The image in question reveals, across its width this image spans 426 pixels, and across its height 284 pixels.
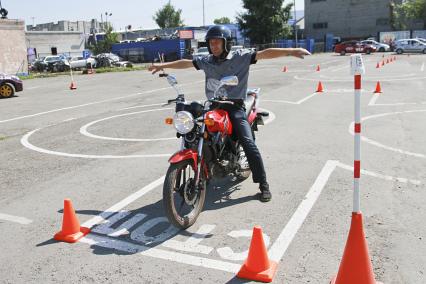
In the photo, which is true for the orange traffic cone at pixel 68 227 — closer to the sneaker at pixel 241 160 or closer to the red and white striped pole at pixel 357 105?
the sneaker at pixel 241 160

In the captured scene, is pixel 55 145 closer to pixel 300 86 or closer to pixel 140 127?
pixel 140 127

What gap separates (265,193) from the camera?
214 inches

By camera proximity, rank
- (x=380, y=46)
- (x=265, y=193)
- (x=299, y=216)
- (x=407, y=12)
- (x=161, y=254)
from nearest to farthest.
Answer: (x=161, y=254) → (x=299, y=216) → (x=265, y=193) → (x=380, y=46) → (x=407, y=12)

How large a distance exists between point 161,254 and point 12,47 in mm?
36699

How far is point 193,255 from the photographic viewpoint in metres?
4.10

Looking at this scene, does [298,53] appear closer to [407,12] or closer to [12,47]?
[12,47]

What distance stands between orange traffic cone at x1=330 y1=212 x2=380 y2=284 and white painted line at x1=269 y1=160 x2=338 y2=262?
0.72 metres

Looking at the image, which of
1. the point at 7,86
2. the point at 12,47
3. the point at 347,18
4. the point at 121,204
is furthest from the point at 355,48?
the point at 121,204

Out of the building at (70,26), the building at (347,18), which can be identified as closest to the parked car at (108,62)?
the building at (347,18)

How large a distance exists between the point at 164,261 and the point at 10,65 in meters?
36.5

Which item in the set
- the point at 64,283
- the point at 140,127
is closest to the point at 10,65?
the point at 140,127

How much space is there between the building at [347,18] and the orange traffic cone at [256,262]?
261ft

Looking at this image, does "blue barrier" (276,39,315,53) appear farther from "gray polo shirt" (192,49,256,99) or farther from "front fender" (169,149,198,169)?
"front fender" (169,149,198,169)

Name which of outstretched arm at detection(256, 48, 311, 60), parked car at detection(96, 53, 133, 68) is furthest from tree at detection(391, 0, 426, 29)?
outstretched arm at detection(256, 48, 311, 60)
